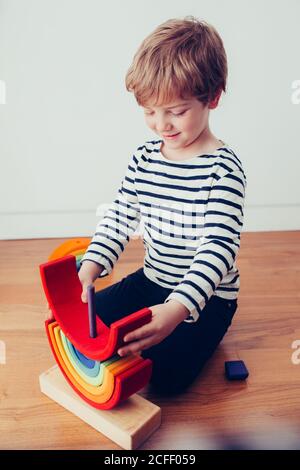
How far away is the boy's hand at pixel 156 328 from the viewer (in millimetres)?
576

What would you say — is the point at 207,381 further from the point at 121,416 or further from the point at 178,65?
the point at 178,65

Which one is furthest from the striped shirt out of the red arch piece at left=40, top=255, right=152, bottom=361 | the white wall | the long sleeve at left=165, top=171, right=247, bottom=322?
the white wall

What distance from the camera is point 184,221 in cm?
72

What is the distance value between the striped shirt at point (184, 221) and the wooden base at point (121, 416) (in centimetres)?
16

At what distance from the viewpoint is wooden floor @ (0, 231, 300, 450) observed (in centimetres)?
66

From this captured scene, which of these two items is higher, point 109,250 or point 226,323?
point 109,250

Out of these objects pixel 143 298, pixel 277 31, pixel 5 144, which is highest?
pixel 277 31

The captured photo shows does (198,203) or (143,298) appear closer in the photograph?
(198,203)

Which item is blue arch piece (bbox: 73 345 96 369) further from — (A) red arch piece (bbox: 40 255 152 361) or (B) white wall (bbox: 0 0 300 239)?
(B) white wall (bbox: 0 0 300 239)

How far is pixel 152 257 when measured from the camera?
2.58 feet

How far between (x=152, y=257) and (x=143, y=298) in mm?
80
